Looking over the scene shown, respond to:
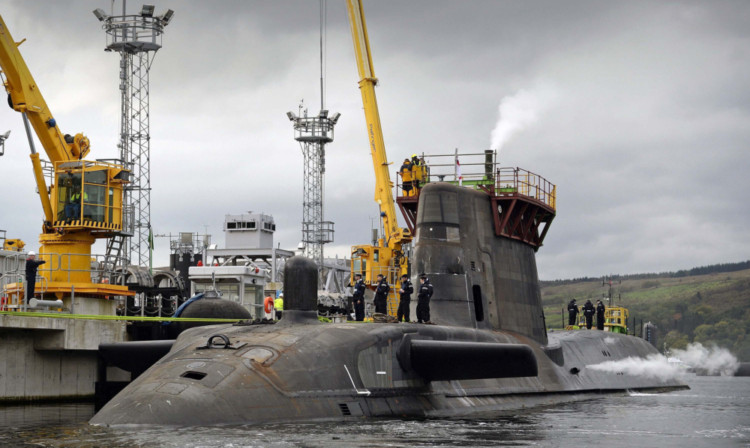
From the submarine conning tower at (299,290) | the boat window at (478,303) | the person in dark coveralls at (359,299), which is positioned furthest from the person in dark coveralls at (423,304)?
the submarine conning tower at (299,290)

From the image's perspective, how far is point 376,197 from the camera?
63219mm

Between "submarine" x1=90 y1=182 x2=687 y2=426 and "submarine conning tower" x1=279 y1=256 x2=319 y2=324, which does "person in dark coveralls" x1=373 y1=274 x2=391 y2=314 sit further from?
"submarine conning tower" x1=279 y1=256 x2=319 y2=324

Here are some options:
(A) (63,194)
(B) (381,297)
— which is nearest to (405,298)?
(B) (381,297)

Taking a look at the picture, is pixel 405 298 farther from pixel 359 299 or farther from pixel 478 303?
pixel 478 303

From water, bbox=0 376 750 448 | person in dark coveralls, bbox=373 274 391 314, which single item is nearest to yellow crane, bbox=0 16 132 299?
water, bbox=0 376 750 448

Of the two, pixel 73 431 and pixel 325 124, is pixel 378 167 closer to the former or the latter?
pixel 325 124

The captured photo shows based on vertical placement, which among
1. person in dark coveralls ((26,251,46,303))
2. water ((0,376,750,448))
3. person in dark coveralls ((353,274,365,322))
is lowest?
water ((0,376,750,448))

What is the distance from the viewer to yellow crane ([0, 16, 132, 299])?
36469 mm

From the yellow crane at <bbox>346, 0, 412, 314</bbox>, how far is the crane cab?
25.8m

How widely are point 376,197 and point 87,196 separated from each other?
28.7 m

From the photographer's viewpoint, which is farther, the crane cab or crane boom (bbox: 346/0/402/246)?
crane boom (bbox: 346/0/402/246)

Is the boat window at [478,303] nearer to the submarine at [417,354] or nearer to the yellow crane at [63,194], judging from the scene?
the submarine at [417,354]

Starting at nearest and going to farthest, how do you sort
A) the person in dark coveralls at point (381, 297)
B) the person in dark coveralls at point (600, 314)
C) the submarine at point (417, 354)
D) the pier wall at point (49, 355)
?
the submarine at point (417, 354) < the person in dark coveralls at point (381, 297) < the pier wall at point (49, 355) < the person in dark coveralls at point (600, 314)

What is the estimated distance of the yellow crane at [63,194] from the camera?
36.5 meters
